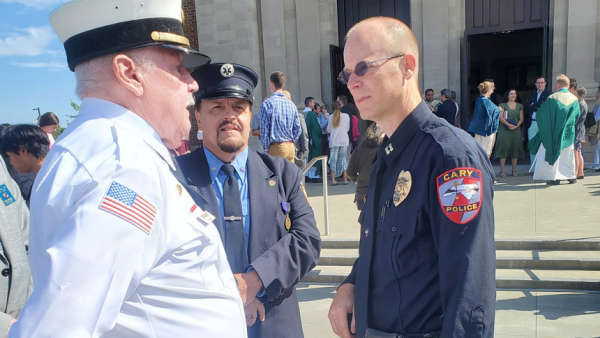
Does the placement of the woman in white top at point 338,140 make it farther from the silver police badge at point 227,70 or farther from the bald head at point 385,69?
the bald head at point 385,69

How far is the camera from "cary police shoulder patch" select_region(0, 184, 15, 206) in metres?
2.17

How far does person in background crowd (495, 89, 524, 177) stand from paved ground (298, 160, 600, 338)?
1.94 ft

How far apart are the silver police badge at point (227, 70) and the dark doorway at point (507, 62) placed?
17.2 meters

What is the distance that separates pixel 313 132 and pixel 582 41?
6.74 metres

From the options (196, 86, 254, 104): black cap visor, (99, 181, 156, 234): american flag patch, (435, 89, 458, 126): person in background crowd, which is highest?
(196, 86, 254, 104): black cap visor

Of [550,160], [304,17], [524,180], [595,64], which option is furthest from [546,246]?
[304,17]

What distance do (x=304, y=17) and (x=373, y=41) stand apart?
37.9ft

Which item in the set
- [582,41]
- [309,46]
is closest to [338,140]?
[309,46]

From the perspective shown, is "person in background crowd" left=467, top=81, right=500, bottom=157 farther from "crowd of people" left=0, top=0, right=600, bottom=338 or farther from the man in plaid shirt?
"crowd of people" left=0, top=0, right=600, bottom=338

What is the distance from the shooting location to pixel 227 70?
2.15m

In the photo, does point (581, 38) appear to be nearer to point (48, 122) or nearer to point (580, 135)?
point (580, 135)

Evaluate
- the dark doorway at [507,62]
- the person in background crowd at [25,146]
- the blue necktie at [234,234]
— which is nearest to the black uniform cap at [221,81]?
the blue necktie at [234,234]

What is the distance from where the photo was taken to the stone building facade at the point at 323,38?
34.7 ft

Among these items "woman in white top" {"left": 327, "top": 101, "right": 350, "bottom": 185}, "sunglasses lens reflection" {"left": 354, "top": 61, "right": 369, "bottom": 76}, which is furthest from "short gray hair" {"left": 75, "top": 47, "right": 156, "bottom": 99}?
"woman in white top" {"left": 327, "top": 101, "right": 350, "bottom": 185}
